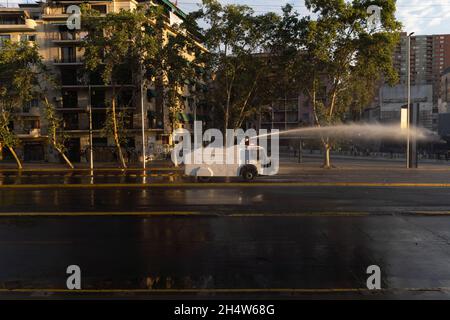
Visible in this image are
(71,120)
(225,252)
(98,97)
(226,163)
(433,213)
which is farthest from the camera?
(71,120)

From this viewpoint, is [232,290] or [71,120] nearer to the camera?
[232,290]

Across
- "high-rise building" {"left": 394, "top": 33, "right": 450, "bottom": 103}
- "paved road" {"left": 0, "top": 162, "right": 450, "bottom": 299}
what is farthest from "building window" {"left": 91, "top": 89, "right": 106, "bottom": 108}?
"high-rise building" {"left": 394, "top": 33, "right": 450, "bottom": 103}

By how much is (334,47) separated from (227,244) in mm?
27008

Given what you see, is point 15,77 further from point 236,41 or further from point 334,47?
point 334,47

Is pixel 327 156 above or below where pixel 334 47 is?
below

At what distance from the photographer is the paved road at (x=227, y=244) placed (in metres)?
7.21

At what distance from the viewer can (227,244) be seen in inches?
394

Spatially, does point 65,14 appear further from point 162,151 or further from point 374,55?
point 374,55

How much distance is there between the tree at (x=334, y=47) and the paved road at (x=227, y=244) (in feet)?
57.3

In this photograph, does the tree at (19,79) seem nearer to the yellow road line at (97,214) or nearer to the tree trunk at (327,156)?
the yellow road line at (97,214)

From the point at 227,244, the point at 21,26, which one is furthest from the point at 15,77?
the point at 227,244

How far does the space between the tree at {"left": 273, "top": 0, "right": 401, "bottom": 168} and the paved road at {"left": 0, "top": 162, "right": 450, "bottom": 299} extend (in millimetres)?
17479

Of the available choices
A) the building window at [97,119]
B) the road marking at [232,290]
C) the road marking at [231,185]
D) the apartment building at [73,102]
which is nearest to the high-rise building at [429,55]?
the apartment building at [73,102]

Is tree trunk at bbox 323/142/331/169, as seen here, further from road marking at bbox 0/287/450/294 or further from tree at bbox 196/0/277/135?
road marking at bbox 0/287/450/294
